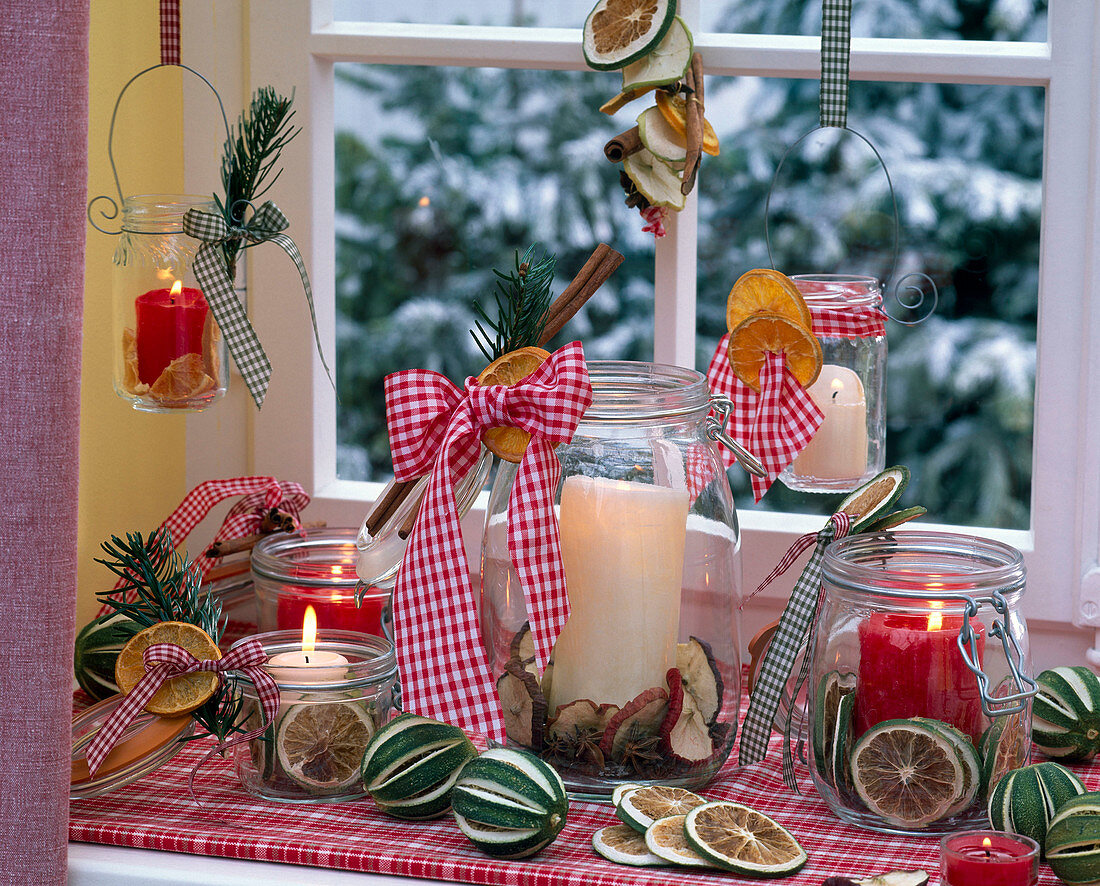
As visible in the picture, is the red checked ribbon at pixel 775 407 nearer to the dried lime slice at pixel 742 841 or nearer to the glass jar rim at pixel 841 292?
the glass jar rim at pixel 841 292

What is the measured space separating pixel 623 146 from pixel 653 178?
43 millimetres

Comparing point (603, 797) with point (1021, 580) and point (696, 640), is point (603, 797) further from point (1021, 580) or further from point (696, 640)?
point (1021, 580)

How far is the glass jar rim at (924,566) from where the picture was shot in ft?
2.58

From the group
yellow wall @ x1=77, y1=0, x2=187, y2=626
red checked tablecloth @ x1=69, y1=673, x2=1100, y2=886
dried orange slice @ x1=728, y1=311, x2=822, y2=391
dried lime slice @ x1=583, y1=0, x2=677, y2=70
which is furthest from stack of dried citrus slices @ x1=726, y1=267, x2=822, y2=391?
yellow wall @ x1=77, y1=0, x2=187, y2=626

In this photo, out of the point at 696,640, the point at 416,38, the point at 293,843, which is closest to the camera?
the point at 293,843

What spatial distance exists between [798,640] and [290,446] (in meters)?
0.57

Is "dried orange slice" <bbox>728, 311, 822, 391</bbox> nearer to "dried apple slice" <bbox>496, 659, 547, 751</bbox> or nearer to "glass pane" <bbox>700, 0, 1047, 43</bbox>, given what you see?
"dried apple slice" <bbox>496, 659, 547, 751</bbox>

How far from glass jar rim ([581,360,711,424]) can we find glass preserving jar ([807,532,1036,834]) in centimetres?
15

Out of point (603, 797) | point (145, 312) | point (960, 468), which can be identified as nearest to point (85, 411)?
point (145, 312)

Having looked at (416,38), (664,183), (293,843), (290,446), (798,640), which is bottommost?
(293,843)

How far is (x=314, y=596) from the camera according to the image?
101cm

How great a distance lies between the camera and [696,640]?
88 centimetres

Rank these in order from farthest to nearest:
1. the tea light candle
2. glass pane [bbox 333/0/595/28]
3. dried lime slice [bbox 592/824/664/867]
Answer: glass pane [bbox 333/0/595/28], the tea light candle, dried lime slice [bbox 592/824/664/867]

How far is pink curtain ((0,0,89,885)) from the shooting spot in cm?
71
